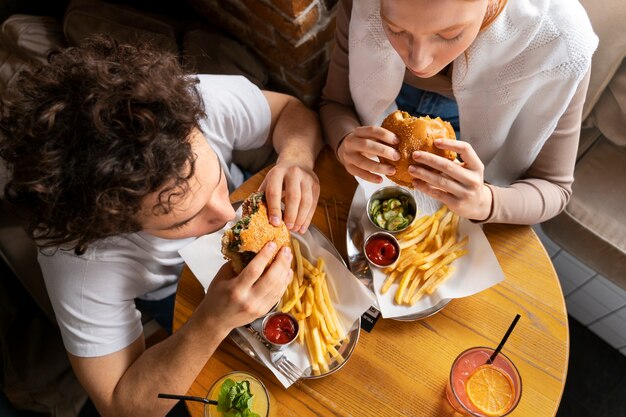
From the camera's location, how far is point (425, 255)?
163 centimetres

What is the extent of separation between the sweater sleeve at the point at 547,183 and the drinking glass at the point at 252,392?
95 cm

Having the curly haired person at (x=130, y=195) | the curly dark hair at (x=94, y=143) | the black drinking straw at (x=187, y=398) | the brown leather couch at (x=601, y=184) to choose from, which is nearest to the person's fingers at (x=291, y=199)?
the curly haired person at (x=130, y=195)

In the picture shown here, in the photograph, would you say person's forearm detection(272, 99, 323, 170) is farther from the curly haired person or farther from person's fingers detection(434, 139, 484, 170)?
person's fingers detection(434, 139, 484, 170)

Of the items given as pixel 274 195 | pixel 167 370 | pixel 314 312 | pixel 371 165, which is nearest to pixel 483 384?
pixel 314 312

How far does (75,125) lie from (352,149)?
0.85 metres

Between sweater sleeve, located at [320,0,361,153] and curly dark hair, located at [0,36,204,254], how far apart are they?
720 mm

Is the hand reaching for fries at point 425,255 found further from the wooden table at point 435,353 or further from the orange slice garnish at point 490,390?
the orange slice garnish at point 490,390

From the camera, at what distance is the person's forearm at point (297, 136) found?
6.01ft

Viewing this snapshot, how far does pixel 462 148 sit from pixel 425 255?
16.6 inches

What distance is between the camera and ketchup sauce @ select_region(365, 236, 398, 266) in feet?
5.33

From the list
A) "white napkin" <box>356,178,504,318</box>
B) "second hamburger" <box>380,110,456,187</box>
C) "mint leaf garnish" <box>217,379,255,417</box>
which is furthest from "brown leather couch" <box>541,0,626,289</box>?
"mint leaf garnish" <box>217,379,255,417</box>

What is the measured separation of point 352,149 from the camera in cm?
159

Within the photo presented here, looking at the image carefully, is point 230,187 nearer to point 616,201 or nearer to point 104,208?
point 104,208

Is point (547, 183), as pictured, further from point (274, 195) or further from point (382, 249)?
point (274, 195)
